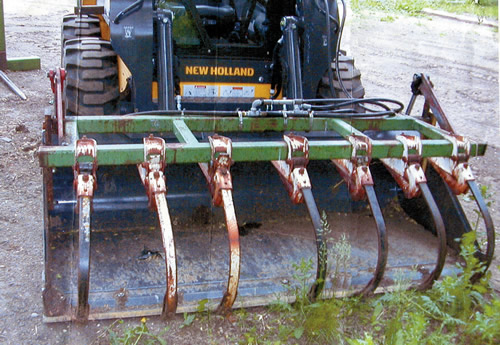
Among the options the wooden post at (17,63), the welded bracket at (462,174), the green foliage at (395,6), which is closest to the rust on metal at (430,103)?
the welded bracket at (462,174)

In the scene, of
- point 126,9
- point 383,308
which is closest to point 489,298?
point 383,308

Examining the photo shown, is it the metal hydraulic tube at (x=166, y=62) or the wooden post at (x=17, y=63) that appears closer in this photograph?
the metal hydraulic tube at (x=166, y=62)

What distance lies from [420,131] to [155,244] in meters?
1.77

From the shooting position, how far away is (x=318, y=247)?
2.84m

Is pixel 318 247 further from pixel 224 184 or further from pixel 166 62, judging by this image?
pixel 166 62

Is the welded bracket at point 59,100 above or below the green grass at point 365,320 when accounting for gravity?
above

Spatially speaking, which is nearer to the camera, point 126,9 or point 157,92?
point 126,9

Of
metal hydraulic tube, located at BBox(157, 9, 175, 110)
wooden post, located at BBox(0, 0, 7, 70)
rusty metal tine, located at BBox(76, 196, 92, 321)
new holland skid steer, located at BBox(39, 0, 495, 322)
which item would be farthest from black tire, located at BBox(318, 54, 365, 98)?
wooden post, located at BBox(0, 0, 7, 70)

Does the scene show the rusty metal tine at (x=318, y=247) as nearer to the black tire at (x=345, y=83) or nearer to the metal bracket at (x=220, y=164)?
the metal bracket at (x=220, y=164)

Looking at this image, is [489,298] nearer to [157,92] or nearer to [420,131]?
[420,131]

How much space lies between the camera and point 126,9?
12.6 ft

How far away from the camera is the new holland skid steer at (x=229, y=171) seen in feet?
9.40

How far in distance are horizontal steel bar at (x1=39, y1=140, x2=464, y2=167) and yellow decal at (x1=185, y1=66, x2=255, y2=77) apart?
1.42m

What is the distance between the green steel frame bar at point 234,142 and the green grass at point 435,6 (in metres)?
11.8
